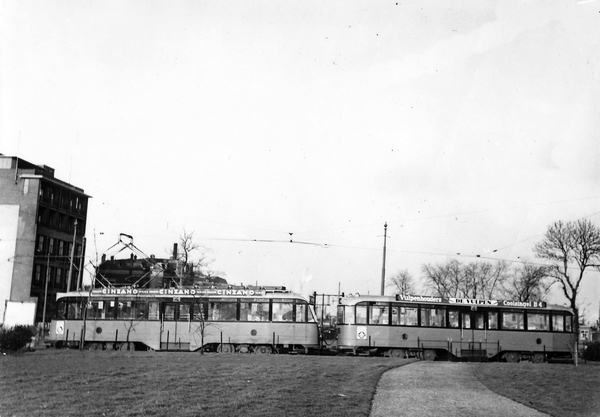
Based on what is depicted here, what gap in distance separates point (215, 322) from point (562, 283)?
32505 millimetres

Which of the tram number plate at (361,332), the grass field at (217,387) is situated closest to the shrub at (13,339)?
the grass field at (217,387)

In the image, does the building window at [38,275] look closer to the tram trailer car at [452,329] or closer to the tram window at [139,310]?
the tram window at [139,310]

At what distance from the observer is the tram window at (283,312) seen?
34000mm

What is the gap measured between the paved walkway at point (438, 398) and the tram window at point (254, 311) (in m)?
12.6

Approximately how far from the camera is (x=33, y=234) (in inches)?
2731

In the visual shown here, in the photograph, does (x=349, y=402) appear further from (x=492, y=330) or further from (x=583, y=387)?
(x=492, y=330)

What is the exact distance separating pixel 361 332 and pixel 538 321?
955cm

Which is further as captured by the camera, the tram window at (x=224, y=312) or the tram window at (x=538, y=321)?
the tram window at (x=538, y=321)

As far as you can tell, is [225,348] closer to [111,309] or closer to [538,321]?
[111,309]

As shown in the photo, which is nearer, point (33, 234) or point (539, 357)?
point (539, 357)

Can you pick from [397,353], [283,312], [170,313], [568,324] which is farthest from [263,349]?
[568,324]

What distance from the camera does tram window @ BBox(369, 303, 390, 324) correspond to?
34.2 metres

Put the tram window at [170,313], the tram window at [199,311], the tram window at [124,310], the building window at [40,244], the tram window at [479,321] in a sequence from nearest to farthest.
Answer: the tram window at [199,311] < the tram window at [170,313] < the tram window at [479,321] < the tram window at [124,310] < the building window at [40,244]

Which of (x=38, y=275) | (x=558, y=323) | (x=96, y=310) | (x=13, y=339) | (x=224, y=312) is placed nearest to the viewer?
(x=13, y=339)
